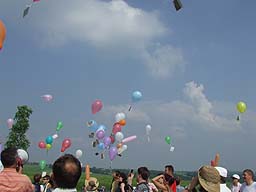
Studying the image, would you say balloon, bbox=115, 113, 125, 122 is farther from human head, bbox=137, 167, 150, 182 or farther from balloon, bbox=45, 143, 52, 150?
human head, bbox=137, 167, 150, 182

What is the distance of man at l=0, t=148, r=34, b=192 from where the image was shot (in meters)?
3.80

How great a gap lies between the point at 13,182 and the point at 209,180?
5.81 feet

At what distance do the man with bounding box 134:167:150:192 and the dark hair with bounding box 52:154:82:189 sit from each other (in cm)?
403

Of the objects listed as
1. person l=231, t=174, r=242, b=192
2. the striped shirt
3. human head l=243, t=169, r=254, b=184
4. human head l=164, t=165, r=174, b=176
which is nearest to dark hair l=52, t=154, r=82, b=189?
the striped shirt

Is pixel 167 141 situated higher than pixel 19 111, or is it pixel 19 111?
pixel 19 111

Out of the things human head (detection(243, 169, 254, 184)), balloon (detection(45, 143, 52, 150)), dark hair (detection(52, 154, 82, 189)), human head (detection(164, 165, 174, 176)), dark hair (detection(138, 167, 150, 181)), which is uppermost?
dark hair (detection(52, 154, 82, 189))

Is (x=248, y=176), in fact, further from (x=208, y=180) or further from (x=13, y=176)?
(x=13, y=176)

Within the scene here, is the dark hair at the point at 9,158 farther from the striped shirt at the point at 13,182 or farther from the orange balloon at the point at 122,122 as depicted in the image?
the orange balloon at the point at 122,122

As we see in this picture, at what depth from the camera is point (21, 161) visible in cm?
420

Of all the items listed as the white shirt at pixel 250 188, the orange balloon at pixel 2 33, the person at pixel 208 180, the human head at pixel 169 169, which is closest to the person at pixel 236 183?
the white shirt at pixel 250 188

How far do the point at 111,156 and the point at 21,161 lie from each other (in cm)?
1151

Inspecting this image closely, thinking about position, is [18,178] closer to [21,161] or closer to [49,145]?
[21,161]

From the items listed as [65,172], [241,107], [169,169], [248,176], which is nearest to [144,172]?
[169,169]

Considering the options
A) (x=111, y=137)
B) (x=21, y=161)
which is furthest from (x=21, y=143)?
(x=21, y=161)
